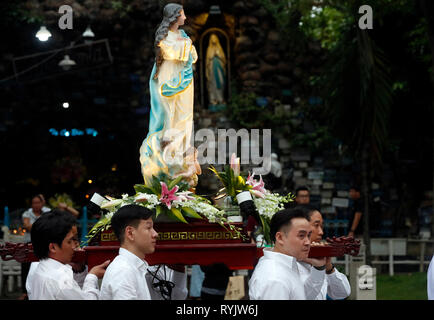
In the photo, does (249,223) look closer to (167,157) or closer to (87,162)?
(167,157)

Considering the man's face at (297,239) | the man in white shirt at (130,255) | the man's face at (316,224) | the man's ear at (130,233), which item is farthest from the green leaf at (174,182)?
the man's face at (297,239)

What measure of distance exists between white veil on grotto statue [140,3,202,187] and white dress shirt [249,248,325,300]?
7.49ft

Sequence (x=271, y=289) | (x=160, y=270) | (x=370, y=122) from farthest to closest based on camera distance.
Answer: (x=370, y=122), (x=160, y=270), (x=271, y=289)

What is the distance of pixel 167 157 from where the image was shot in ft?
23.1

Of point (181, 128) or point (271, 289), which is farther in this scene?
point (181, 128)

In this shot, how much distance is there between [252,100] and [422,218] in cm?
470

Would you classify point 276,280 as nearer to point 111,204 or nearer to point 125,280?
point 125,280

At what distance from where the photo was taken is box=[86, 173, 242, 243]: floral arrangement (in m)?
6.38

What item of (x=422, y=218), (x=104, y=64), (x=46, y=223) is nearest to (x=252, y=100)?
(x=104, y=64)

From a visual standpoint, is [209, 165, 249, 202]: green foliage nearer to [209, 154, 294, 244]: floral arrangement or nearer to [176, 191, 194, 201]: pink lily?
[209, 154, 294, 244]: floral arrangement

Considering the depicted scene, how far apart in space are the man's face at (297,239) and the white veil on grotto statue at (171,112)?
2.20m

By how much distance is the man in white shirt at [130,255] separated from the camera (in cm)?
482

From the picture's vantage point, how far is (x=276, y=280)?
14.9ft

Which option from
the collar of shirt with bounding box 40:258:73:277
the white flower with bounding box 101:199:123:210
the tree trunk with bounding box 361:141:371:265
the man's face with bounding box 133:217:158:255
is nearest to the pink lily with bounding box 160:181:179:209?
the white flower with bounding box 101:199:123:210
